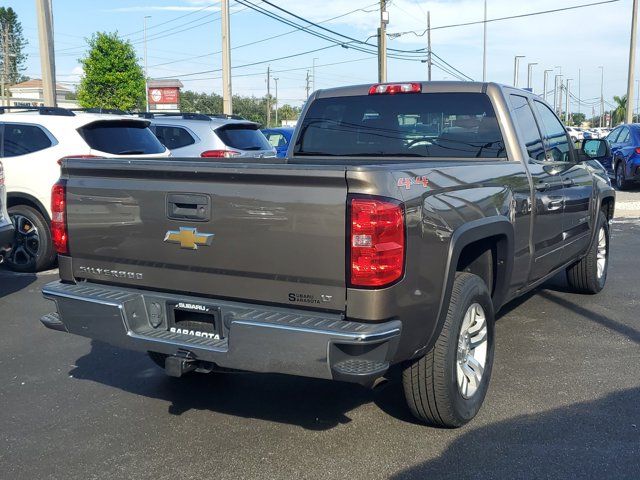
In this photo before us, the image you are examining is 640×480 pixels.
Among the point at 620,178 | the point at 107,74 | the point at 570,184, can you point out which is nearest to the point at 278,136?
the point at 620,178

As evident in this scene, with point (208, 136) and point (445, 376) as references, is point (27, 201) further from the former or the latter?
point (445, 376)

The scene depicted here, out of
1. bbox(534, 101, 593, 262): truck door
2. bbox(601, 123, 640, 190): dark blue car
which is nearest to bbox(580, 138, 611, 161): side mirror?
bbox(534, 101, 593, 262): truck door

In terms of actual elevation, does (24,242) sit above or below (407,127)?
below

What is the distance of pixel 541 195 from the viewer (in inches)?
195

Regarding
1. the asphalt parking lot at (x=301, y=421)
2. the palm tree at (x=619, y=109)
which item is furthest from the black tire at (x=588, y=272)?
the palm tree at (x=619, y=109)

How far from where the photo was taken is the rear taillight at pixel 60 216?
394cm

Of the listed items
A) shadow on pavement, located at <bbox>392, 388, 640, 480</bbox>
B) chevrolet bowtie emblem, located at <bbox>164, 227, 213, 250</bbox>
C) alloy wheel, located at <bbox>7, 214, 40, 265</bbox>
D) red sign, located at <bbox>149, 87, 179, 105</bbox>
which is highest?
red sign, located at <bbox>149, 87, 179, 105</bbox>

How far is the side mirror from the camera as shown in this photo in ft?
20.1

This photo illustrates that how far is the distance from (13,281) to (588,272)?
6.15 metres

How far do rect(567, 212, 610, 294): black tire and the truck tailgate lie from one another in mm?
4209

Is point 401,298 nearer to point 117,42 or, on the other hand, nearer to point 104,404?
point 104,404

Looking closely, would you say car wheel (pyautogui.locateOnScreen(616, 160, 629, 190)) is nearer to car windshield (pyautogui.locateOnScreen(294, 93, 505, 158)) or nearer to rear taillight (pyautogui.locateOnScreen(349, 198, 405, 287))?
car windshield (pyautogui.locateOnScreen(294, 93, 505, 158))

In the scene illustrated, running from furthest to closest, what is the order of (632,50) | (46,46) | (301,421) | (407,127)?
1. (632,50)
2. (46,46)
3. (407,127)
4. (301,421)

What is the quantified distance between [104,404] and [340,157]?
7.75 ft
